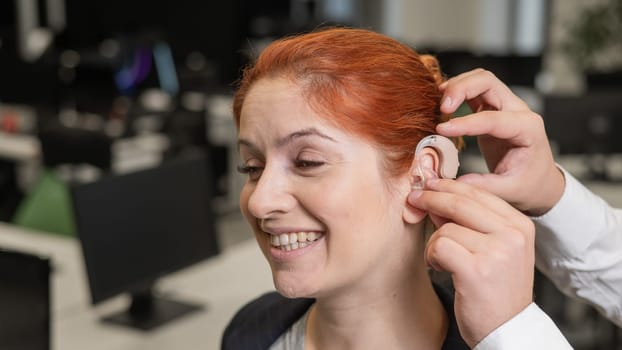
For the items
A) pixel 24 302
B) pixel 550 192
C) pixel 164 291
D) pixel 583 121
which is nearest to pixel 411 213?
pixel 550 192

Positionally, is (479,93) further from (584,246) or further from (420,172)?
(584,246)

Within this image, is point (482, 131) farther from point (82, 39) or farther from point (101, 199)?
point (82, 39)

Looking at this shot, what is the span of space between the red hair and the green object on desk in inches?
90.3

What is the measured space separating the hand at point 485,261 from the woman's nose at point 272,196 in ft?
0.89

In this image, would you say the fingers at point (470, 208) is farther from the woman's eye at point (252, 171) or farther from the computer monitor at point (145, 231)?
the computer monitor at point (145, 231)

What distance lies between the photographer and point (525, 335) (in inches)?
44.0

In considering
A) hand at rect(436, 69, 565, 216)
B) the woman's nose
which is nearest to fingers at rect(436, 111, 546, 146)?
hand at rect(436, 69, 565, 216)

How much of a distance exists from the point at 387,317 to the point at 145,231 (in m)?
1.25

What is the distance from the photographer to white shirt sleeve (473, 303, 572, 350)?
111 cm

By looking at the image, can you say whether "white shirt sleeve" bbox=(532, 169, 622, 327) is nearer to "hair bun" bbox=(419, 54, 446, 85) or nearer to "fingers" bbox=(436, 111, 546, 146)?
"fingers" bbox=(436, 111, 546, 146)

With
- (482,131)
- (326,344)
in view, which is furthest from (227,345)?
(482,131)

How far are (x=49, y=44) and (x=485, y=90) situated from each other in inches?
261

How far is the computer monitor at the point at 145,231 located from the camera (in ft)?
7.75

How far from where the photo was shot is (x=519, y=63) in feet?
22.4
